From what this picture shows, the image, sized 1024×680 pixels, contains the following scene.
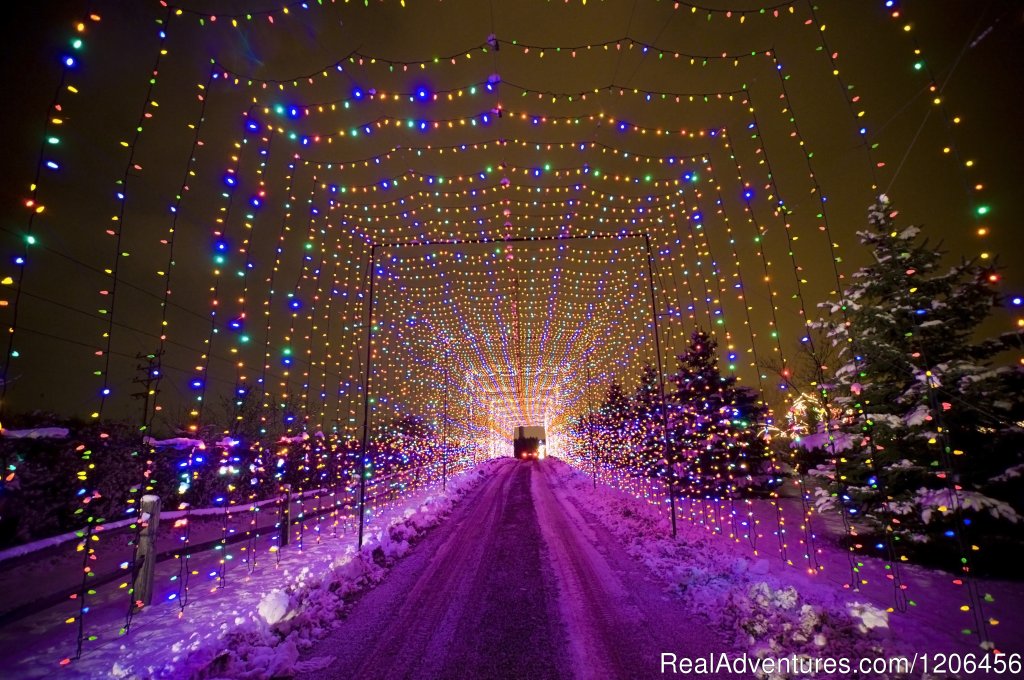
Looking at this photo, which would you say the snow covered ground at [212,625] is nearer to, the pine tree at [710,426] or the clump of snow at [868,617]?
the clump of snow at [868,617]

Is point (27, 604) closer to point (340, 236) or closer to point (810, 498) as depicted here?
point (340, 236)

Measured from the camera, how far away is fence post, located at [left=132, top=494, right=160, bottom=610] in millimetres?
5512

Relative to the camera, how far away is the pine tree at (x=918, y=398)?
6.48 meters

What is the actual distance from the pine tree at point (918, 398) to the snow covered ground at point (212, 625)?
7.17 metres

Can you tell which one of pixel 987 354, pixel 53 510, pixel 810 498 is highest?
pixel 987 354

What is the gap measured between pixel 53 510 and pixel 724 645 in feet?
42.0

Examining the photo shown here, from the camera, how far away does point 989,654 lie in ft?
12.5

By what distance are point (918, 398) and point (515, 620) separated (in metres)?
7.48

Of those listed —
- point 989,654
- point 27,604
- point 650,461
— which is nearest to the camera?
point 989,654

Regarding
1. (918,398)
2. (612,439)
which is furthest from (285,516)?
(612,439)

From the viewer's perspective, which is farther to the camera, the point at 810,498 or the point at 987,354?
the point at 810,498

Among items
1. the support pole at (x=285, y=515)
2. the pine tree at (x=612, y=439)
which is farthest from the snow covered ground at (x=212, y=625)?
the pine tree at (x=612, y=439)

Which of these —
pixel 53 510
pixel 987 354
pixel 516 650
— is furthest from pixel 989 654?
pixel 53 510

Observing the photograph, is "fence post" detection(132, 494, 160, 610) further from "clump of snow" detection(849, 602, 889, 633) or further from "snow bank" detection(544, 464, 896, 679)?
"clump of snow" detection(849, 602, 889, 633)
